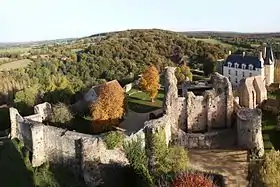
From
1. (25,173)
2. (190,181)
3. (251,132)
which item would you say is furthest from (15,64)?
(190,181)

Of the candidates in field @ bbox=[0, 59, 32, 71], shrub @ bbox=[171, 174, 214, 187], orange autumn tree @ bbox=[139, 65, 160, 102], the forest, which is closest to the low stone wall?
shrub @ bbox=[171, 174, 214, 187]

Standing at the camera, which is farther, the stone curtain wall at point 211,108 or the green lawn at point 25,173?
the stone curtain wall at point 211,108

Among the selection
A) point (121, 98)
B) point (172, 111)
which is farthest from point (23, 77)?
point (172, 111)

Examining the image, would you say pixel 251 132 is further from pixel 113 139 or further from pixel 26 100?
pixel 26 100

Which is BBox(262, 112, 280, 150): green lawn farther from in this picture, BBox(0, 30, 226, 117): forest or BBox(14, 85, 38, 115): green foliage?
BBox(14, 85, 38, 115): green foliage

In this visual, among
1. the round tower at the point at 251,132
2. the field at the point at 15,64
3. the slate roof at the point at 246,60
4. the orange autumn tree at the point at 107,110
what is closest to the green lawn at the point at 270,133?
the round tower at the point at 251,132

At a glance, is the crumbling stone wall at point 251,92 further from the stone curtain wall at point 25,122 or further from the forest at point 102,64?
the forest at point 102,64
